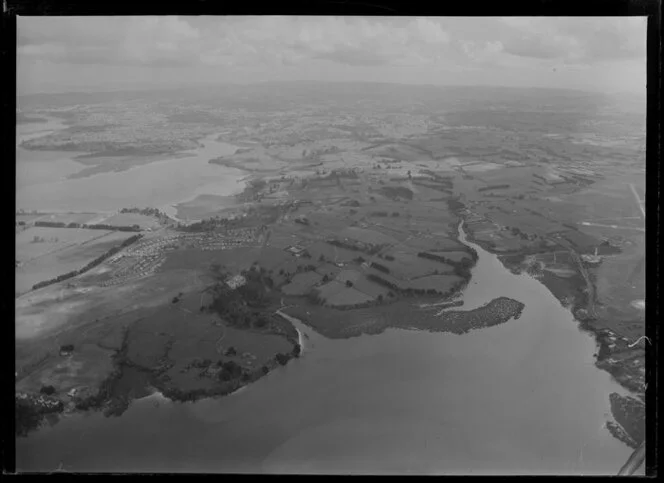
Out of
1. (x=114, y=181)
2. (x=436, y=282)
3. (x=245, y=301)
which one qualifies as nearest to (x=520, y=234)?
(x=436, y=282)

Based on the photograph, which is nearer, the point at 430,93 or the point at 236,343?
the point at 236,343

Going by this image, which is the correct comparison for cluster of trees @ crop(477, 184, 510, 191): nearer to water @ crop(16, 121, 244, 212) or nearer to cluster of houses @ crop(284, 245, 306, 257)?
cluster of houses @ crop(284, 245, 306, 257)

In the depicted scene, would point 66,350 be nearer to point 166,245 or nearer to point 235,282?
point 166,245

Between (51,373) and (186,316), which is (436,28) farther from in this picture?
(51,373)

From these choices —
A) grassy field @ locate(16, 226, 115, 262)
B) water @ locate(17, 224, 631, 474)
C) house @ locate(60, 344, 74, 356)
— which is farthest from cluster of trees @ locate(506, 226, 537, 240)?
house @ locate(60, 344, 74, 356)
